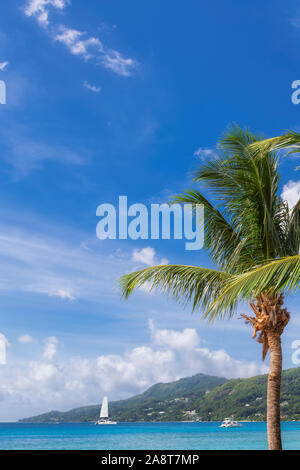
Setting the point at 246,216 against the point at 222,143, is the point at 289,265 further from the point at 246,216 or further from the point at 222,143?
the point at 222,143

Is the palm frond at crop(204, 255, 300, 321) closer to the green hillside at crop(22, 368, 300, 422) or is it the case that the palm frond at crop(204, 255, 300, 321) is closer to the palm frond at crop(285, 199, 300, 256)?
the palm frond at crop(285, 199, 300, 256)

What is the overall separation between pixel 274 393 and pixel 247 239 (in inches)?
110

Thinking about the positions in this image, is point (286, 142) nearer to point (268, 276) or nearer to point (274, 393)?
point (268, 276)

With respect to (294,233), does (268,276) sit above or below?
below

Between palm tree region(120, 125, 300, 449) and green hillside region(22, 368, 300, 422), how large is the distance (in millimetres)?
75281

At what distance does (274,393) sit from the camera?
343 inches

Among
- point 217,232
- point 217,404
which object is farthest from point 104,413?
point 217,232

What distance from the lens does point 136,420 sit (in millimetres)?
110062

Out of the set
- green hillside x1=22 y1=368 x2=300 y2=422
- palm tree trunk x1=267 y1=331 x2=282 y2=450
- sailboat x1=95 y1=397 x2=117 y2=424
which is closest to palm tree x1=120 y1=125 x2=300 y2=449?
palm tree trunk x1=267 y1=331 x2=282 y2=450

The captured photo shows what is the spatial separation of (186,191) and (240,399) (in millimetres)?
85593

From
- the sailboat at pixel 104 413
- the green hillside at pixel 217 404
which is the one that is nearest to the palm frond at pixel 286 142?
the green hillside at pixel 217 404

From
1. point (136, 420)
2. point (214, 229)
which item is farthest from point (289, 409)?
point (214, 229)

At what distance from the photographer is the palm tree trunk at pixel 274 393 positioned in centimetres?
853
